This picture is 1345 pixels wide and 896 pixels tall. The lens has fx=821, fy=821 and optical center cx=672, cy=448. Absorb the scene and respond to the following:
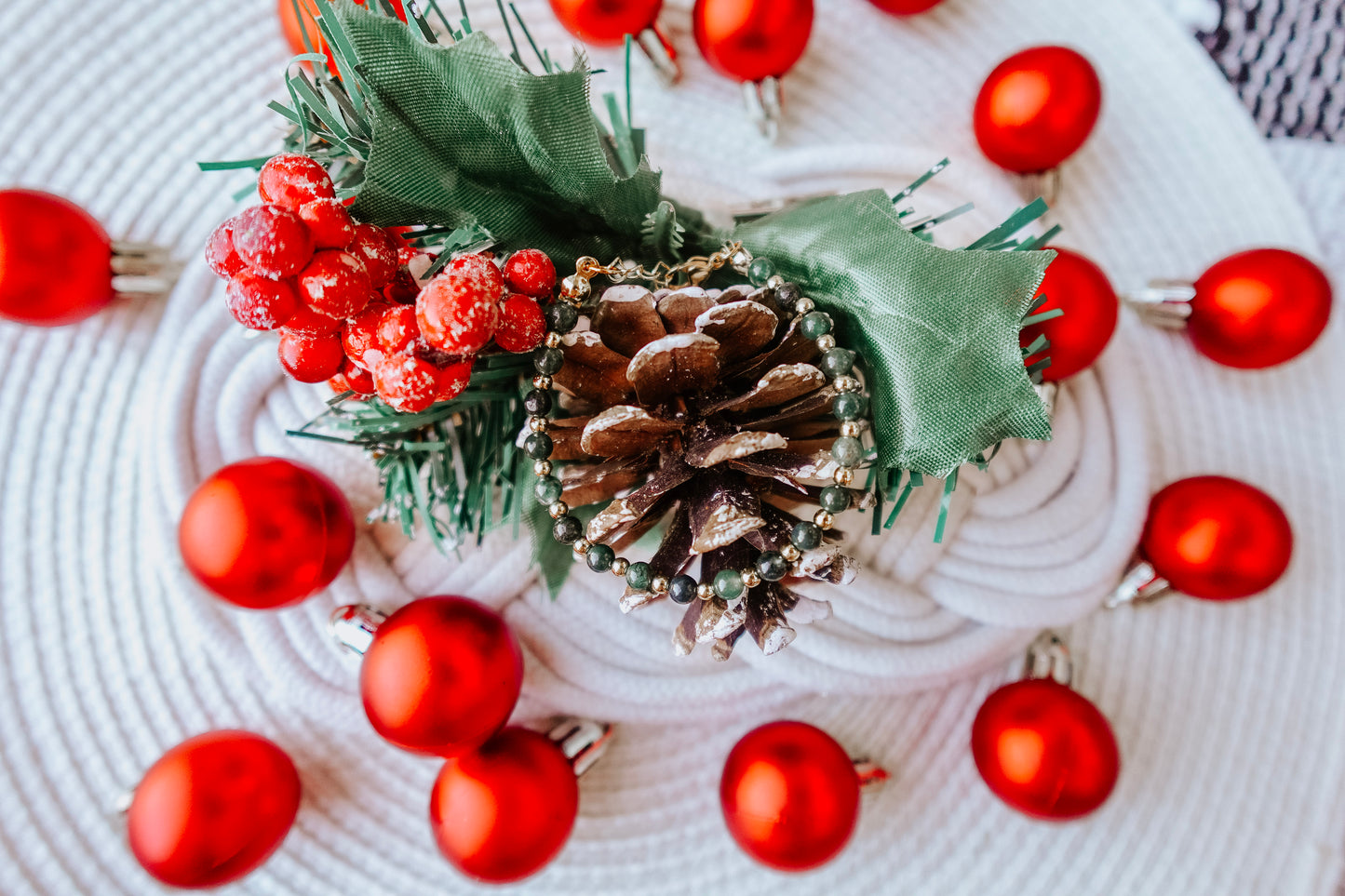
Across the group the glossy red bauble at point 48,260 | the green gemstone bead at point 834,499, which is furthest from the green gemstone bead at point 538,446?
the glossy red bauble at point 48,260

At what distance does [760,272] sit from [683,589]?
0.39ft

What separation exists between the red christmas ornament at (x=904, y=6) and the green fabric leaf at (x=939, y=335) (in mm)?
284

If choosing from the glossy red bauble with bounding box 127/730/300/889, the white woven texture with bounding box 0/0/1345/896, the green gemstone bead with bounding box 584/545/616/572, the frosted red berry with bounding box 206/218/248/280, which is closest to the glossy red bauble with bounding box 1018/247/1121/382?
the white woven texture with bounding box 0/0/1345/896

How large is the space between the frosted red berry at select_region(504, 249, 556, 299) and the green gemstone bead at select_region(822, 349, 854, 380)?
0.10m

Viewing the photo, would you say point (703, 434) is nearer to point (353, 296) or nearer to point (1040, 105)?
point (353, 296)

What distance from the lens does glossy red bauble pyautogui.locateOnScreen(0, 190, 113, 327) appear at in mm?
432

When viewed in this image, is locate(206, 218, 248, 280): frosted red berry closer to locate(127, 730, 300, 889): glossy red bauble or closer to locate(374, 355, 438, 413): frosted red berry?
locate(374, 355, 438, 413): frosted red berry

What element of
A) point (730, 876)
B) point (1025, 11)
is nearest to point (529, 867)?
point (730, 876)

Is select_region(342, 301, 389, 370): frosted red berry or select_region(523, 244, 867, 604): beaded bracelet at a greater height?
select_region(342, 301, 389, 370): frosted red berry

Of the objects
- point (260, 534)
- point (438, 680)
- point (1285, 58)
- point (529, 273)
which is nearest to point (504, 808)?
point (438, 680)

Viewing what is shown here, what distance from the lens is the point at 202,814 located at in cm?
43

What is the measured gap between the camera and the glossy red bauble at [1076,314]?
0.44 m

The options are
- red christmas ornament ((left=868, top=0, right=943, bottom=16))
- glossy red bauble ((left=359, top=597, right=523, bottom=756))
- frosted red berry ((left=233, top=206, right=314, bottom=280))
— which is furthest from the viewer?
red christmas ornament ((left=868, top=0, right=943, bottom=16))

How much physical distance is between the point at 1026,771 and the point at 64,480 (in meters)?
0.58
